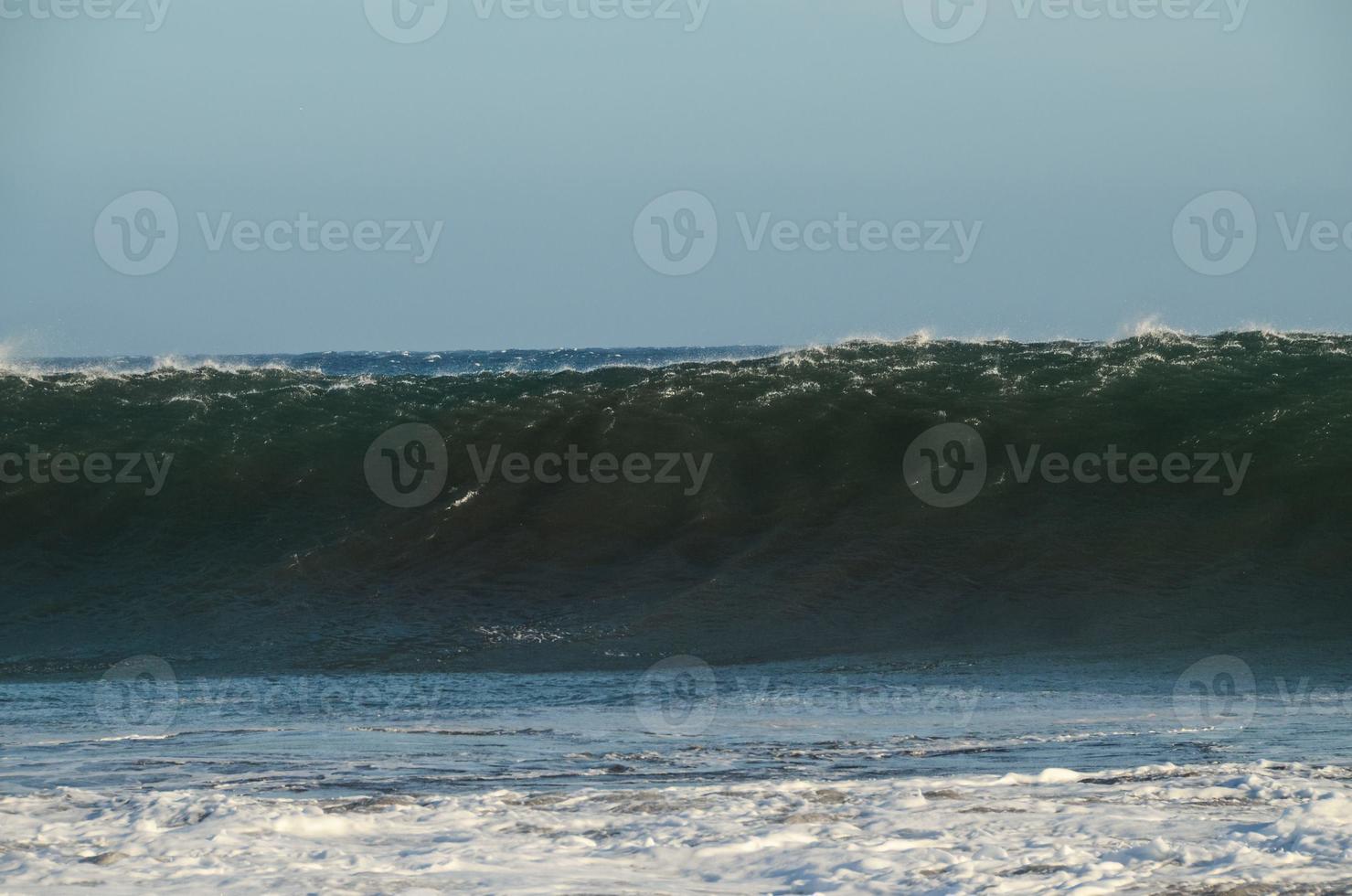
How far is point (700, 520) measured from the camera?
1305 centimetres

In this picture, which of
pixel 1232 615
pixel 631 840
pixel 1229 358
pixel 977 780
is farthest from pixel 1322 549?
pixel 631 840

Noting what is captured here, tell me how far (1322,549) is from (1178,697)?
4.80 metres

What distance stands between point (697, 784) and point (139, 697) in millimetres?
4595

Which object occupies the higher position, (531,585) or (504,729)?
(531,585)

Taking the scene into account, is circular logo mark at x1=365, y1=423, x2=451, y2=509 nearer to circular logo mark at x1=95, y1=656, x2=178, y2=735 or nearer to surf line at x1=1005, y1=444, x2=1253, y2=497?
circular logo mark at x1=95, y1=656, x2=178, y2=735

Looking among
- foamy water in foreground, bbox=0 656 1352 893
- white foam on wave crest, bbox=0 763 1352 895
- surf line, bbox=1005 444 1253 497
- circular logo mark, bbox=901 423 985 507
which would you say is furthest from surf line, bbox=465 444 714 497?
white foam on wave crest, bbox=0 763 1352 895

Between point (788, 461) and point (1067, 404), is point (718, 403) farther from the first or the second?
point (1067, 404)

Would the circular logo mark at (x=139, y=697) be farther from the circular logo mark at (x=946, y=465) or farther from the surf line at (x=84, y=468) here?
the circular logo mark at (x=946, y=465)

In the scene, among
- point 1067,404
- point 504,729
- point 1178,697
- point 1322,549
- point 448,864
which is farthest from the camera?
point 1067,404

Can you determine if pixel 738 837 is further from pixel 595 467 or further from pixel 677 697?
pixel 595 467

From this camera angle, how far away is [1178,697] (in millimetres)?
7816

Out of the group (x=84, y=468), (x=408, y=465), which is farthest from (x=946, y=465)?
(x=84, y=468)

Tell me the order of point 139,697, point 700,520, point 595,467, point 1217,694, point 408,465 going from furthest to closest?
point 408,465 < point 595,467 < point 700,520 < point 139,697 < point 1217,694

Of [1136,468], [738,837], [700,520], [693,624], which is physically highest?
[1136,468]
